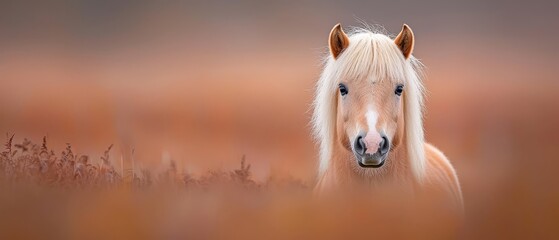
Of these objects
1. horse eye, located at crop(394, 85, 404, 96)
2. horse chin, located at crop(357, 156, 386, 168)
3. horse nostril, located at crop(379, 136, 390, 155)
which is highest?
horse eye, located at crop(394, 85, 404, 96)

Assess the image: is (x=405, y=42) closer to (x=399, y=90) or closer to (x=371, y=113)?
(x=399, y=90)

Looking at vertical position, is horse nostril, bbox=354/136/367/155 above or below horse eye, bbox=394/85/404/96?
below

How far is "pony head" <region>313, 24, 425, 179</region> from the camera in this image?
280 cm

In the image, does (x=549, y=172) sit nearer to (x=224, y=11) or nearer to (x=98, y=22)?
(x=224, y=11)

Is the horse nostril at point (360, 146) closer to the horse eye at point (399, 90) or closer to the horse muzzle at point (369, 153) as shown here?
the horse muzzle at point (369, 153)

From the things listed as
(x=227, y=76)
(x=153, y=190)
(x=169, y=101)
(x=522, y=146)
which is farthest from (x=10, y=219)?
(x=522, y=146)

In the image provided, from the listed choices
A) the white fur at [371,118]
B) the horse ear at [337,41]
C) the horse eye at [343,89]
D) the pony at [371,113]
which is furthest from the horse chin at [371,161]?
the horse ear at [337,41]

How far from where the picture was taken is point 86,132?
3412 millimetres

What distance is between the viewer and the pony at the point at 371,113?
281 cm

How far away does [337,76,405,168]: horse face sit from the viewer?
2760 millimetres

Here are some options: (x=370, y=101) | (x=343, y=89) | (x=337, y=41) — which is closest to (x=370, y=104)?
(x=370, y=101)

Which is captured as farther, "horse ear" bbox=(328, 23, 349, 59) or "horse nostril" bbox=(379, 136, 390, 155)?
"horse ear" bbox=(328, 23, 349, 59)

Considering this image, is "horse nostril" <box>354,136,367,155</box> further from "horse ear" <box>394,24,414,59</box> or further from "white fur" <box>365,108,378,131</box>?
"horse ear" <box>394,24,414,59</box>

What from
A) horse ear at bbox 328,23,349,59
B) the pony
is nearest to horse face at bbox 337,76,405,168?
the pony
